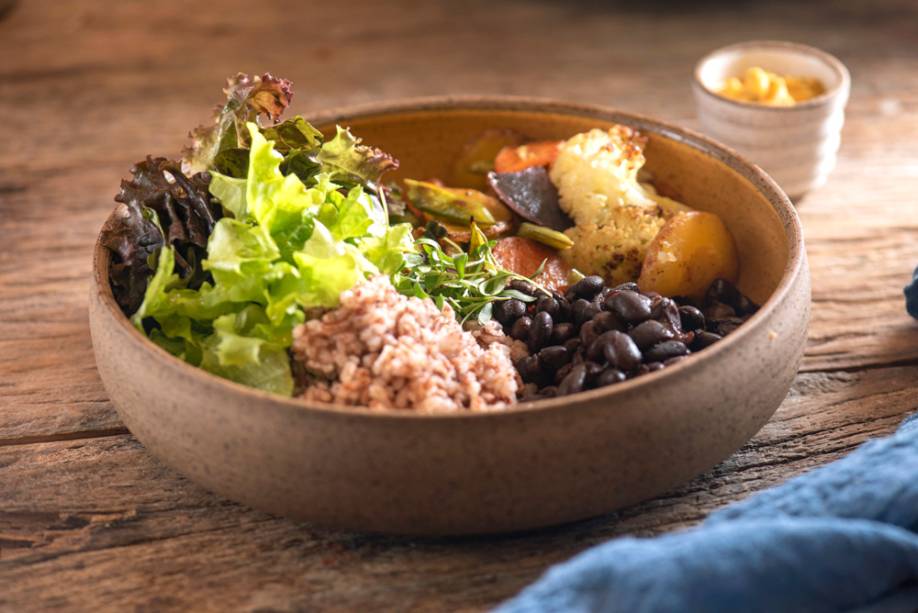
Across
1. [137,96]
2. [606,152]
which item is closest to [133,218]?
[606,152]

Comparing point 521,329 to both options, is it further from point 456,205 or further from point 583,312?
point 456,205

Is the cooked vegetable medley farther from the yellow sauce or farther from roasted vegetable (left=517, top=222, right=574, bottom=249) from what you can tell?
the yellow sauce

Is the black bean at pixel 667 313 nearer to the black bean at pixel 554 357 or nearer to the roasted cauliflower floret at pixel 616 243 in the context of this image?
the black bean at pixel 554 357

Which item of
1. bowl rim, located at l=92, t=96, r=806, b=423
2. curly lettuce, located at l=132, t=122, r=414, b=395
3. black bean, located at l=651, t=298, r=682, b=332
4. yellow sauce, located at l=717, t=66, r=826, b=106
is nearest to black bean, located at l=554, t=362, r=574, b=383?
bowl rim, located at l=92, t=96, r=806, b=423

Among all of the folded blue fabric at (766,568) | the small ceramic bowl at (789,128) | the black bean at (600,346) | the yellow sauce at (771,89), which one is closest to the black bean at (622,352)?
the black bean at (600,346)

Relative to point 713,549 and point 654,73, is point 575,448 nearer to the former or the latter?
point 713,549
